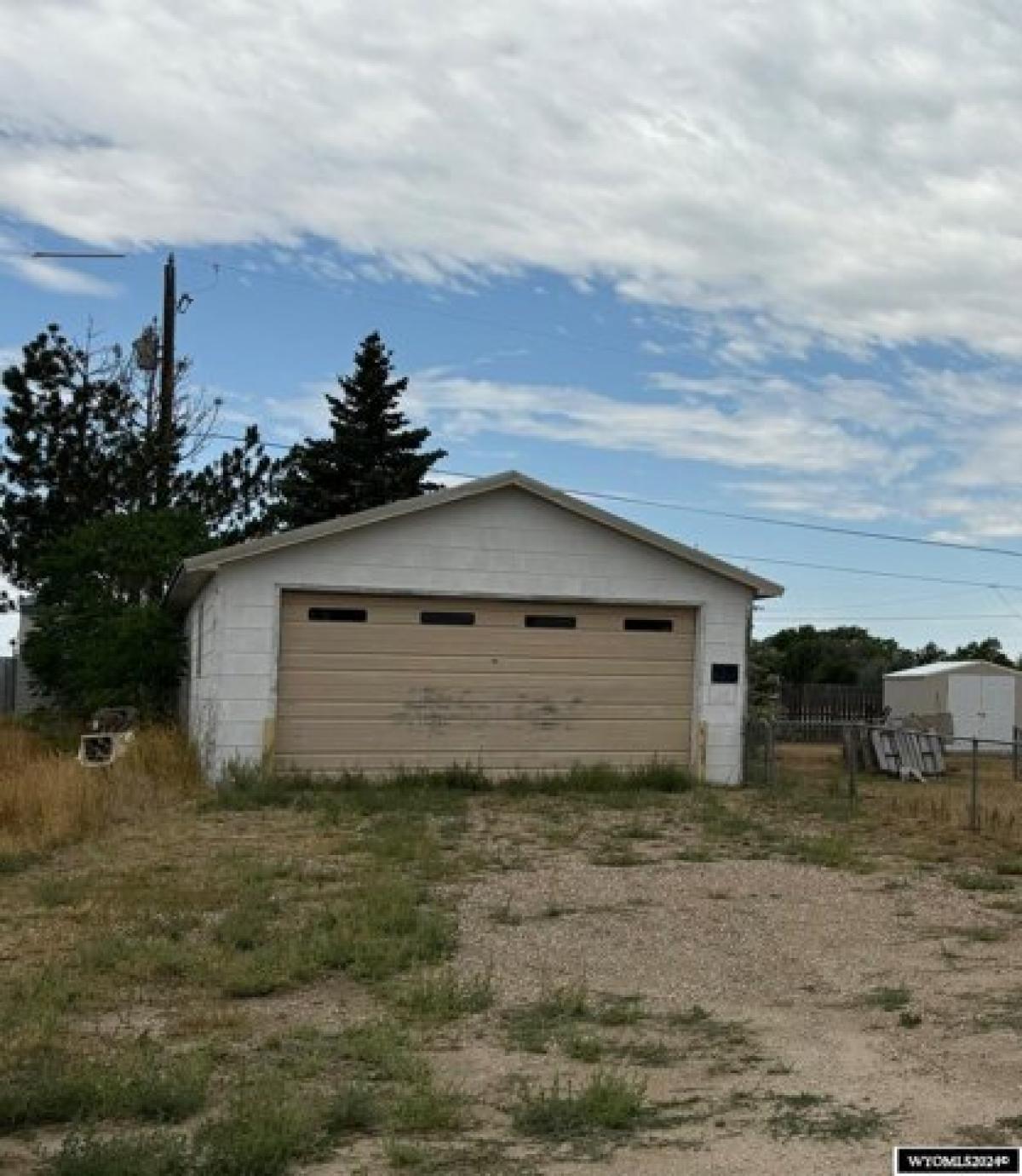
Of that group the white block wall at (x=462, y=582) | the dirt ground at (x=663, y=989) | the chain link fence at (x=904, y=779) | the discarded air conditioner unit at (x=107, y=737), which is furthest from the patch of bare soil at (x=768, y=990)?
the discarded air conditioner unit at (x=107, y=737)

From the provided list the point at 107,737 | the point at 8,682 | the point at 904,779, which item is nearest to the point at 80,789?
the point at 107,737

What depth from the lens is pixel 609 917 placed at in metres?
8.96

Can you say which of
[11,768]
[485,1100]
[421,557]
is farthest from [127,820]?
[485,1100]

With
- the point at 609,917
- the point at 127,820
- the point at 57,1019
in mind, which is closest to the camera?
the point at 57,1019

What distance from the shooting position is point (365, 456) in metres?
38.9

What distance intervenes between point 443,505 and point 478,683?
2318mm

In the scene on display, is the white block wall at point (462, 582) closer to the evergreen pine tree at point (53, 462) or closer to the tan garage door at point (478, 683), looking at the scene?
the tan garage door at point (478, 683)

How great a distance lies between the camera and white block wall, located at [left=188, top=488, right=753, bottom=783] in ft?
53.6

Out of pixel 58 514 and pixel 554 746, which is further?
pixel 58 514

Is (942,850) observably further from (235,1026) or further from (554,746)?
(235,1026)

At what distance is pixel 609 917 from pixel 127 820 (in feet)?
20.8

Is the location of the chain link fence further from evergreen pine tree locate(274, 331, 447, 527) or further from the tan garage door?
evergreen pine tree locate(274, 331, 447, 527)

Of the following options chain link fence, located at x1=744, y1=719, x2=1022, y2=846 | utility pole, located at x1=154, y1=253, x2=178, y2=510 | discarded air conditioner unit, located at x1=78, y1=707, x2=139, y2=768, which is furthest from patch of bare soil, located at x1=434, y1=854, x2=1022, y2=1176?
utility pole, located at x1=154, y1=253, x2=178, y2=510

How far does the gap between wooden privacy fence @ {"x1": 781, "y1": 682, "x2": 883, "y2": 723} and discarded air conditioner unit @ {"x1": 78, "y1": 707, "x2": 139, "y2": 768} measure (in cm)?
2544
